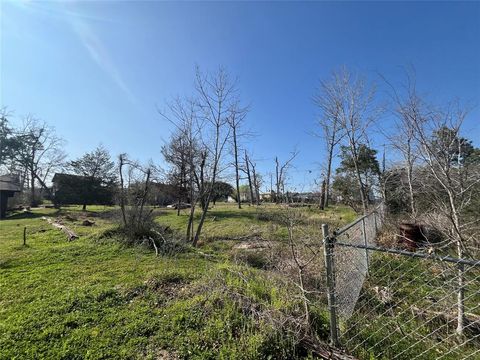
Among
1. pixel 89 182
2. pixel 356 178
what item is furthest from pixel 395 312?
pixel 89 182

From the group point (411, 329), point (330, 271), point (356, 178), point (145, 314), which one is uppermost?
point (356, 178)

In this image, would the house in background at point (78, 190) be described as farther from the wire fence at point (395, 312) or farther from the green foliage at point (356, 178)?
the wire fence at point (395, 312)

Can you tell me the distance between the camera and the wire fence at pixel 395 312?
2.59 metres

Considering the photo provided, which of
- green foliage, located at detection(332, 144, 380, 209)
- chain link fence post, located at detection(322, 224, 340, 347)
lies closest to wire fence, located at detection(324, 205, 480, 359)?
chain link fence post, located at detection(322, 224, 340, 347)

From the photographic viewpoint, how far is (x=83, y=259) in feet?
22.3

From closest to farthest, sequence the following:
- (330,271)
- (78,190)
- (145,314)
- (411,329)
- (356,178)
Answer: (330,271), (145,314), (411,329), (356,178), (78,190)

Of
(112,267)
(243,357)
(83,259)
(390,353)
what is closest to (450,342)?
(390,353)

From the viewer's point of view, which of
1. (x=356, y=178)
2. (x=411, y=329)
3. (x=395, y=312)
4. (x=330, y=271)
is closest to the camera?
(x=330, y=271)

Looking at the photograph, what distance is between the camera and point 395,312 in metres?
4.43

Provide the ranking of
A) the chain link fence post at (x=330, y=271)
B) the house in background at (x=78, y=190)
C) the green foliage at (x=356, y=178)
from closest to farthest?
1. the chain link fence post at (x=330, y=271)
2. the green foliage at (x=356, y=178)
3. the house in background at (x=78, y=190)

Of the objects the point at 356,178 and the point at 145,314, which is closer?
the point at 145,314

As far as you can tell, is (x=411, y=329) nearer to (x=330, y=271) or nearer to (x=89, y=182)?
(x=330, y=271)

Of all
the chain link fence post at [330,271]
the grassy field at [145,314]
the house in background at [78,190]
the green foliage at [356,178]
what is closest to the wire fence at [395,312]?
the chain link fence post at [330,271]

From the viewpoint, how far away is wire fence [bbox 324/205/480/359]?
8.49 feet
